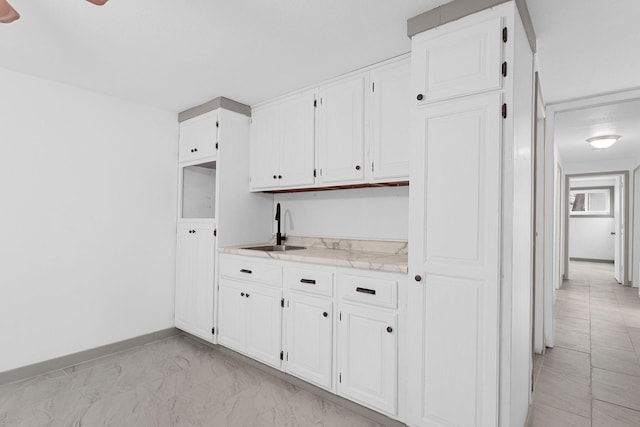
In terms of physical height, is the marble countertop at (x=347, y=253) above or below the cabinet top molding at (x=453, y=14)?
below

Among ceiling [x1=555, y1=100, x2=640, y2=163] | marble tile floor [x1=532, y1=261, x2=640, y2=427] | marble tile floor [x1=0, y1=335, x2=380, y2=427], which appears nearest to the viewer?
marble tile floor [x1=0, y1=335, x2=380, y2=427]

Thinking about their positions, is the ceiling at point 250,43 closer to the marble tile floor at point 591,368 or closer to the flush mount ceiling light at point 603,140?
the flush mount ceiling light at point 603,140

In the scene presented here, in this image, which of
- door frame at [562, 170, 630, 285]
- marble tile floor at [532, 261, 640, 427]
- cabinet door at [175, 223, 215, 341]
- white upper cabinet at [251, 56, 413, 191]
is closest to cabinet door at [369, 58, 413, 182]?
white upper cabinet at [251, 56, 413, 191]

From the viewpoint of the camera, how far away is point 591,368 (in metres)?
2.71

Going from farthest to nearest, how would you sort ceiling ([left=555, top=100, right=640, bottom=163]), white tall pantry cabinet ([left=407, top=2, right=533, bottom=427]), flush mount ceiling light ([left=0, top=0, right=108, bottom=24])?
ceiling ([left=555, top=100, right=640, bottom=163]), white tall pantry cabinet ([left=407, top=2, right=533, bottom=427]), flush mount ceiling light ([left=0, top=0, right=108, bottom=24])

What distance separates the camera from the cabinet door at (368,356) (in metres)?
1.87

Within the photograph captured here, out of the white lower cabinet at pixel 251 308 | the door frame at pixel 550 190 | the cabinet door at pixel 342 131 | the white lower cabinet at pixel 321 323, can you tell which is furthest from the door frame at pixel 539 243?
the white lower cabinet at pixel 251 308

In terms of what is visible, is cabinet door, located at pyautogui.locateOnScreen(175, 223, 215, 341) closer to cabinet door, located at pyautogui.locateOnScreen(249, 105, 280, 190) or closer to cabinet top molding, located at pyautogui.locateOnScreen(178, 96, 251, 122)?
cabinet door, located at pyautogui.locateOnScreen(249, 105, 280, 190)

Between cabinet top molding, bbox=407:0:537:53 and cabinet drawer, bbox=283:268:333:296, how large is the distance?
152cm

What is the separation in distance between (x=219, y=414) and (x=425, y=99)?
2214 millimetres

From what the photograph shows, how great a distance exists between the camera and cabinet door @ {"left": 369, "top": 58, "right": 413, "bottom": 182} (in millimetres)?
2150

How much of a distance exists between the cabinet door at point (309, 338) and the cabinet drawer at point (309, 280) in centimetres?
5

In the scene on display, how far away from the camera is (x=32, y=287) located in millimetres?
2523

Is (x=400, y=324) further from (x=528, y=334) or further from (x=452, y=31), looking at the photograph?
(x=452, y=31)
